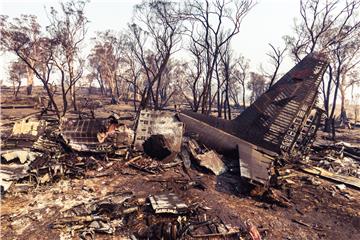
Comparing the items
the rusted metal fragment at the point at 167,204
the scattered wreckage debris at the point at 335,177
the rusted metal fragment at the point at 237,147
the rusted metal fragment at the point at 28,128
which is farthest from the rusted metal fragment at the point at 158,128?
the scattered wreckage debris at the point at 335,177

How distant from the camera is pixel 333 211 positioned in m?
9.59

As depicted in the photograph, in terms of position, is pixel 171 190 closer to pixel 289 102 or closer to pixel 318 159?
pixel 289 102

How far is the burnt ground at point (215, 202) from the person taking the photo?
788 centimetres

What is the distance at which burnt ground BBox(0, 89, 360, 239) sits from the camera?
310 inches

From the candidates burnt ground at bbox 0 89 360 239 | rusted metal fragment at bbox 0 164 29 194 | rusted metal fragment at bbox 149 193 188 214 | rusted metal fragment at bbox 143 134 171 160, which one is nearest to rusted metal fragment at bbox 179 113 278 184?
burnt ground at bbox 0 89 360 239

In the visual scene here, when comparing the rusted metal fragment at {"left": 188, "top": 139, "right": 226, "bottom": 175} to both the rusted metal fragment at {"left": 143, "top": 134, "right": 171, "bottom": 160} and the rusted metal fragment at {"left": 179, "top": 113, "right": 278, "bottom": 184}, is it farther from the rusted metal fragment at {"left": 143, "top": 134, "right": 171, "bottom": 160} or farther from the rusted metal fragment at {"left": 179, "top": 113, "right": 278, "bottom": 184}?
the rusted metal fragment at {"left": 143, "top": 134, "right": 171, "bottom": 160}

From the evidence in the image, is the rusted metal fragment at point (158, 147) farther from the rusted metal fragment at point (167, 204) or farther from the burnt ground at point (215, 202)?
the rusted metal fragment at point (167, 204)

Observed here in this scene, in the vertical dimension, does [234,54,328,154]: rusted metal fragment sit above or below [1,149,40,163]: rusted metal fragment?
above

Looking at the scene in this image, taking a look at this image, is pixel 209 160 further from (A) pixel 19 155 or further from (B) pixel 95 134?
(A) pixel 19 155

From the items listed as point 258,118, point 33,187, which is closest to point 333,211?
point 258,118

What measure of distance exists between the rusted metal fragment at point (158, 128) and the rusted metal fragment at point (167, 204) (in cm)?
463

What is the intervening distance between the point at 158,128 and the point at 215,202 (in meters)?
5.71

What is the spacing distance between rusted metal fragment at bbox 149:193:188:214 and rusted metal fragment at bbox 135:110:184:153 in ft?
15.2

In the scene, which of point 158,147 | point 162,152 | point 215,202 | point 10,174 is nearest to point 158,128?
point 158,147
